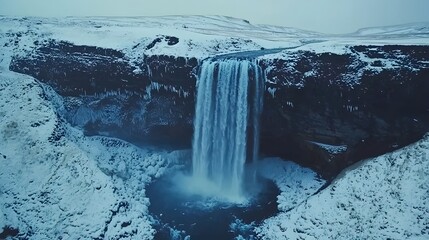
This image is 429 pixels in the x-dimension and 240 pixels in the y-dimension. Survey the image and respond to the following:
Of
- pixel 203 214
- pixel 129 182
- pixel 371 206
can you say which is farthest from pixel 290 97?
pixel 129 182

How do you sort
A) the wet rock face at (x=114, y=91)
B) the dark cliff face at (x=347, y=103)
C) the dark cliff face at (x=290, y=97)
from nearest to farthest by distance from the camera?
the dark cliff face at (x=347, y=103), the dark cliff face at (x=290, y=97), the wet rock face at (x=114, y=91)

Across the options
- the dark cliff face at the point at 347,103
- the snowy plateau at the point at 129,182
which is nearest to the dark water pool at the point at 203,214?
the snowy plateau at the point at 129,182

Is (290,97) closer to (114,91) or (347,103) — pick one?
(347,103)

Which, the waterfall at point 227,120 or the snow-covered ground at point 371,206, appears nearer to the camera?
the snow-covered ground at point 371,206

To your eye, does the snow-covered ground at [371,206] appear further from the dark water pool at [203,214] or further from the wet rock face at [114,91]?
the wet rock face at [114,91]

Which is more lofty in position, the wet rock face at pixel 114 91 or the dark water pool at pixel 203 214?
the wet rock face at pixel 114 91

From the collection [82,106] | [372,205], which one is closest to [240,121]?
[372,205]
